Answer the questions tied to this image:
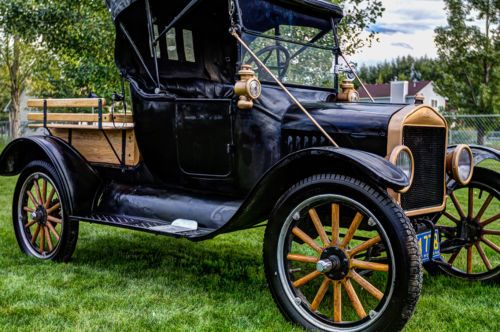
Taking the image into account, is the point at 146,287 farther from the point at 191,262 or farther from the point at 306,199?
the point at 306,199

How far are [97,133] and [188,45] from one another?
3.45 ft

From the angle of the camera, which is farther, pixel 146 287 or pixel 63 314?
pixel 146 287

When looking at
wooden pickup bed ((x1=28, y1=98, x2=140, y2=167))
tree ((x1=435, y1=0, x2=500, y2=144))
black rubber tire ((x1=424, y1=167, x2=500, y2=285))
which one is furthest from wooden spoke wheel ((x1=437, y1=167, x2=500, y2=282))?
tree ((x1=435, y1=0, x2=500, y2=144))

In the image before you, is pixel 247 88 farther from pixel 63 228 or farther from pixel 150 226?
pixel 63 228

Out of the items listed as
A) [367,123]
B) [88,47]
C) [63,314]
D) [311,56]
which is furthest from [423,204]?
[88,47]

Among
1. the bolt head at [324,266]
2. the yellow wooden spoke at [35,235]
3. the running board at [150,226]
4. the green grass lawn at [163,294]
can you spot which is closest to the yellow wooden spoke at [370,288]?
the bolt head at [324,266]

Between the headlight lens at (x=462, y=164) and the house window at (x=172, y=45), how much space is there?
234 centimetres

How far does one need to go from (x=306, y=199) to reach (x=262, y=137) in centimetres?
79

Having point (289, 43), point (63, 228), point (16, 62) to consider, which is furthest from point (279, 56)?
point (16, 62)

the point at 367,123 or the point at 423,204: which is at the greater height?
the point at 367,123

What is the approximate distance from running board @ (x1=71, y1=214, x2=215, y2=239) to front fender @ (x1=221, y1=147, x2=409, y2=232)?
0.82 feet

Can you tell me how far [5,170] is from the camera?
5.32m

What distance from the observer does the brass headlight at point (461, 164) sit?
3.90m

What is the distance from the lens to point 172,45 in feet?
16.0
